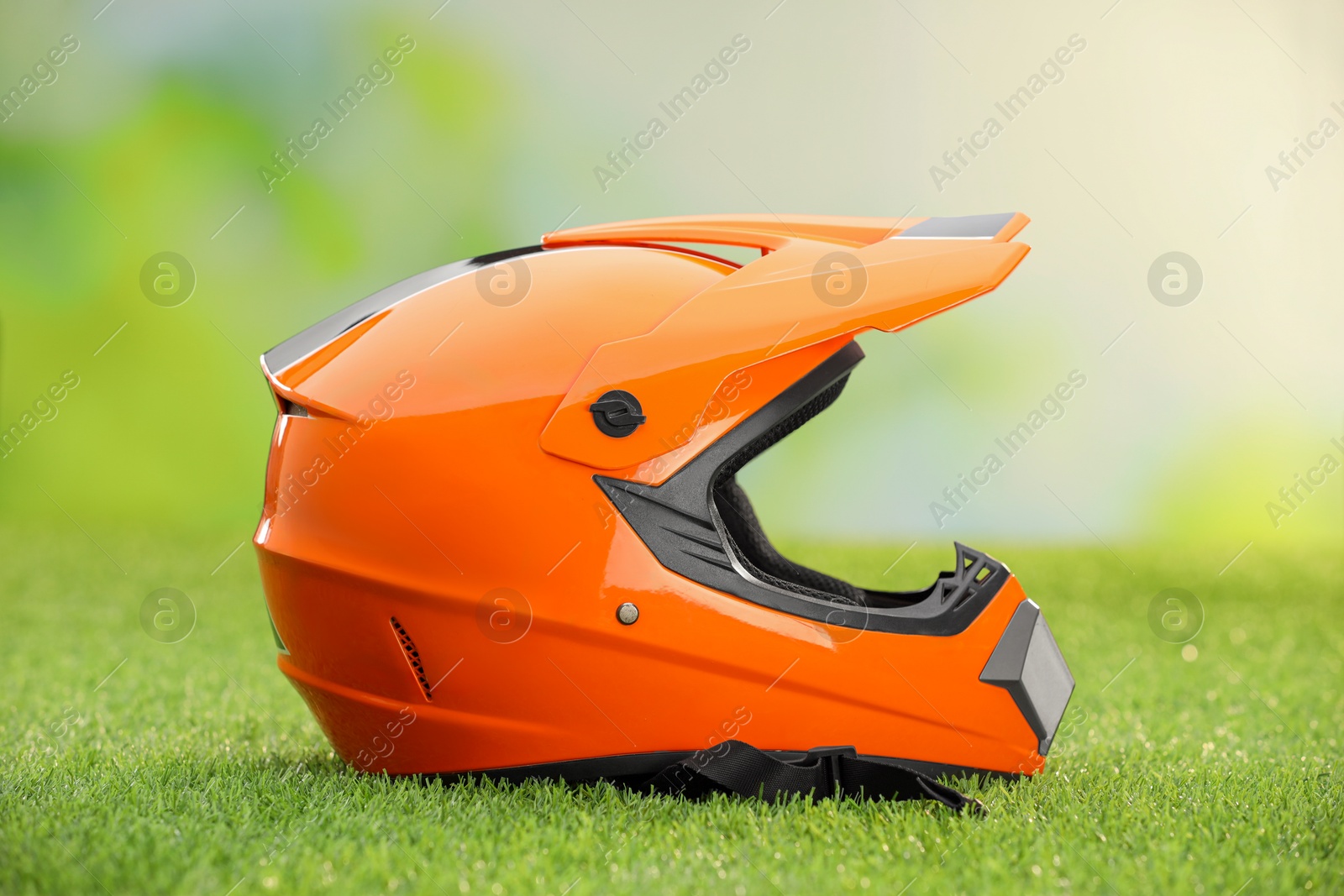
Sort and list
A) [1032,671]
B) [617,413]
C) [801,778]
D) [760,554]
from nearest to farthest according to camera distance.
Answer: [617,413]
[801,778]
[1032,671]
[760,554]

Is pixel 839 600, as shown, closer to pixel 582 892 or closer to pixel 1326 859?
pixel 582 892

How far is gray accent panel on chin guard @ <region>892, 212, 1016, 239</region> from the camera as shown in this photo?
8.00 ft

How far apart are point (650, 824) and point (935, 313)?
4.14 ft

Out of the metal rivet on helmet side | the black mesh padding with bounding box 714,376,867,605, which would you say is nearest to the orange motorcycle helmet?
the metal rivet on helmet side

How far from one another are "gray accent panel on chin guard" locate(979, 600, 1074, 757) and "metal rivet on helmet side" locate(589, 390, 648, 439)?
1004mm

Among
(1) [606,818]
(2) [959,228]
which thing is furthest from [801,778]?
(2) [959,228]

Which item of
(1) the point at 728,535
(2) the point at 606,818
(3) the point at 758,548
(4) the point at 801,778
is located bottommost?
(4) the point at 801,778

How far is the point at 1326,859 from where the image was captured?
2.13 m

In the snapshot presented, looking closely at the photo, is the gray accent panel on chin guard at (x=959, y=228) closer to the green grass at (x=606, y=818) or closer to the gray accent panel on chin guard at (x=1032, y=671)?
the gray accent panel on chin guard at (x=1032, y=671)

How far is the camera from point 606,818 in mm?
2229

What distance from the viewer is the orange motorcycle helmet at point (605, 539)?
2.21 meters

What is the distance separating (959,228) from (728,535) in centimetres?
94

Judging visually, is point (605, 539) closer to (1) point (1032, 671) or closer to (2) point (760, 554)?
(2) point (760, 554)

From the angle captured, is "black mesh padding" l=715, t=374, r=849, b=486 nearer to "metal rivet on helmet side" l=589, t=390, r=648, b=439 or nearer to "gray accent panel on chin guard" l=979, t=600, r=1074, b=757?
"metal rivet on helmet side" l=589, t=390, r=648, b=439
